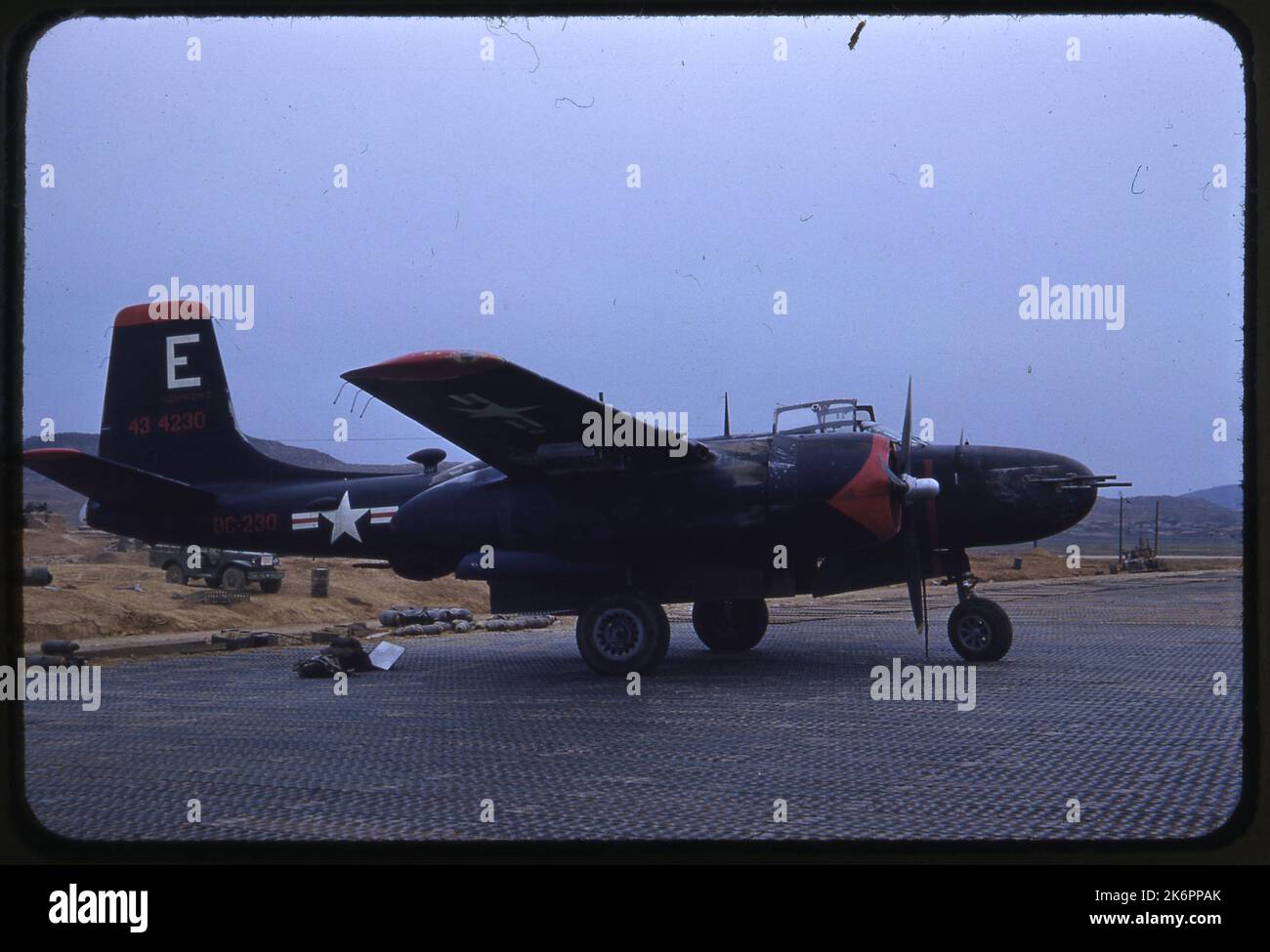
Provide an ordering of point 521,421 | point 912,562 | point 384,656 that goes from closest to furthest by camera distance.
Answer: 1. point 521,421
2. point 912,562
3. point 384,656

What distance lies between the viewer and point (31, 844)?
408cm

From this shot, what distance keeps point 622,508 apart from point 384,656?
14.0 feet

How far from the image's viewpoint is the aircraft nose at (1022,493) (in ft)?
40.4

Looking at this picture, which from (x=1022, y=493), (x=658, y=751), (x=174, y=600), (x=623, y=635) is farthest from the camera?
(x=174, y=600)

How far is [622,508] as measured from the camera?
12148 millimetres

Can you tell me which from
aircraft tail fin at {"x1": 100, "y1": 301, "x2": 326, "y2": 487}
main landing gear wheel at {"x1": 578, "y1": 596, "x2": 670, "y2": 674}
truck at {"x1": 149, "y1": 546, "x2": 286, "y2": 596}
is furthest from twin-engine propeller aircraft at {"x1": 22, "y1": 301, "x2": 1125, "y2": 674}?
truck at {"x1": 149, "y1": 546, "x2": 286, "y2": 596}

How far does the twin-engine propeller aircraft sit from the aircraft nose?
0.06 feet

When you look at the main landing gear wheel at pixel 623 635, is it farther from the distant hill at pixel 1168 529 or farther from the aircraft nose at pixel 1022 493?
the distant hill at pixel 1168 529

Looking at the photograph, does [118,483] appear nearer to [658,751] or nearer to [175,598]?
[658,751]

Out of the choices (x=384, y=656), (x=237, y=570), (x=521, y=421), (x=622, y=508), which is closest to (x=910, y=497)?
(x=622, y=508)

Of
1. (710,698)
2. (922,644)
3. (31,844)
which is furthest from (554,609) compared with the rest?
(31,844)

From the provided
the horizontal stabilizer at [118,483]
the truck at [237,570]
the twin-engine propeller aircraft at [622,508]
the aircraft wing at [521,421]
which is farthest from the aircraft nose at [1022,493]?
the truck at [237,570]

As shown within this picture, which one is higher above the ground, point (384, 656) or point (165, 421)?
point (165, 421)
